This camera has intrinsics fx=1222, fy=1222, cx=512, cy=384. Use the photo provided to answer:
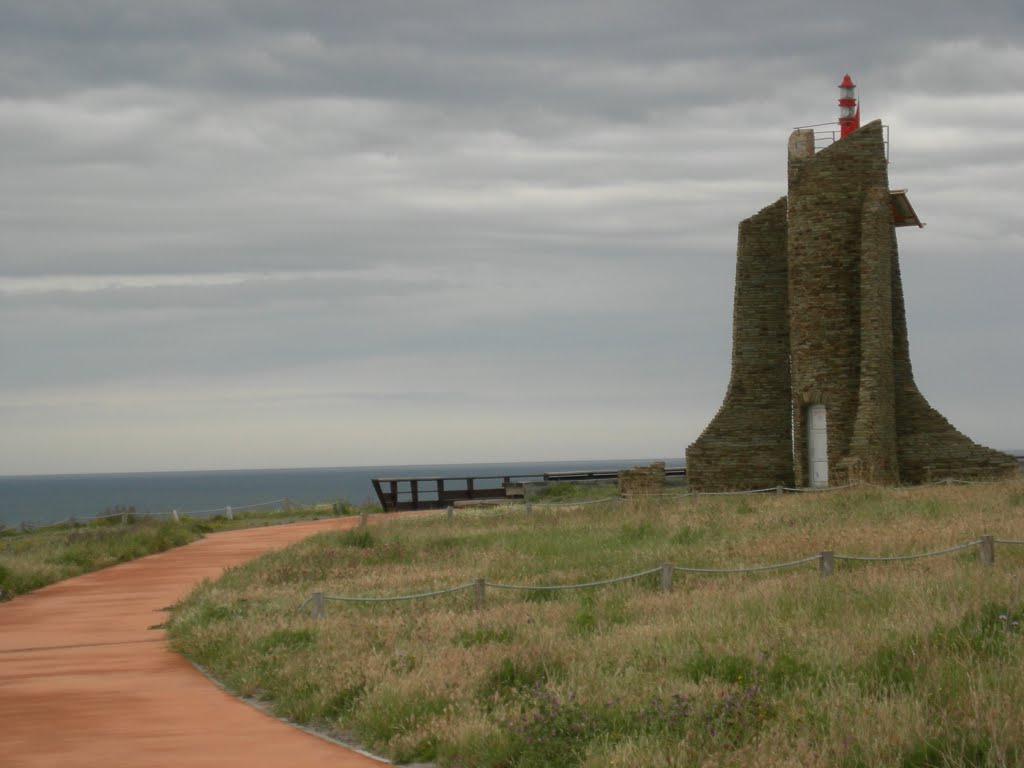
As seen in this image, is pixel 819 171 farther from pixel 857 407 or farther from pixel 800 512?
pixel 800 512

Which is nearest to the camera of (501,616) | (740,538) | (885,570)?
(501,616)

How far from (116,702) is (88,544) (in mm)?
19643

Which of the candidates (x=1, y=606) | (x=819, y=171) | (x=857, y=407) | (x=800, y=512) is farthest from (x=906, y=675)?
(x=819, y=171)

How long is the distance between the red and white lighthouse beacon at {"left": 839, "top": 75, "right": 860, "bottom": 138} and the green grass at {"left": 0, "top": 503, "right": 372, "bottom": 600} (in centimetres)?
2208

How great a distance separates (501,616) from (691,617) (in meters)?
2.53

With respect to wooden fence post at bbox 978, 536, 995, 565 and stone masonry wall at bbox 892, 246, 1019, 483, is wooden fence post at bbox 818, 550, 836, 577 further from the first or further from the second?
stone masonry wall at bbox 892, 246, 1019, 483

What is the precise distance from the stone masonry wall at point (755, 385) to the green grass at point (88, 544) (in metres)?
15.2

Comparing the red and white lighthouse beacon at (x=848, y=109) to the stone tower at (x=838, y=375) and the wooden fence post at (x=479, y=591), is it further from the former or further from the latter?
the wooden fence post at (x=479, y=591)

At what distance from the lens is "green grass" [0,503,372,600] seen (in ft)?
85.1

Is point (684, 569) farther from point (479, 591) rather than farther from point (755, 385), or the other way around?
point (755, 385)

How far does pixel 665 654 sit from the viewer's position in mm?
12109

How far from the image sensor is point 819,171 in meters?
32.8

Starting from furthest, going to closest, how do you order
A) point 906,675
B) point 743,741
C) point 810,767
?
point 906,675 < point 743,741 < point 810,767

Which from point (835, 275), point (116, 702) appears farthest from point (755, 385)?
point (116, 702)
